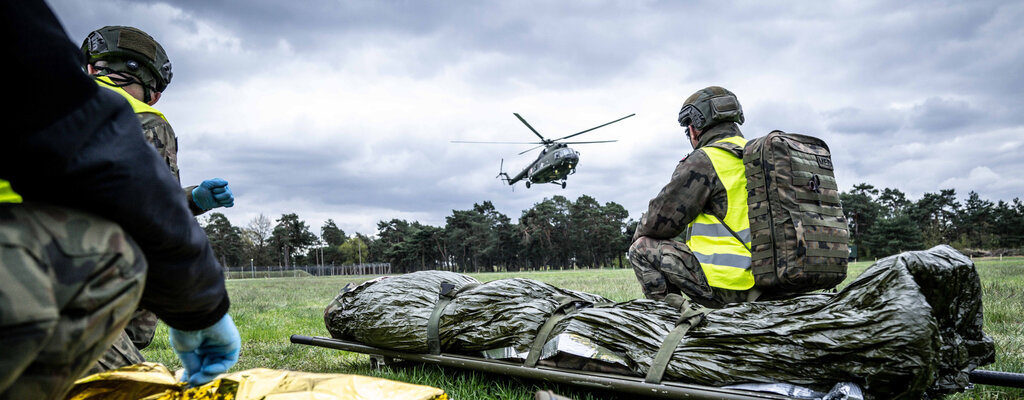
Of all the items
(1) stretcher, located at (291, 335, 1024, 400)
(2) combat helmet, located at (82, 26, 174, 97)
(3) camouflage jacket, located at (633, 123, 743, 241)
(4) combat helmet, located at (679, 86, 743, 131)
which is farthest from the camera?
(4) combat helmet, located at (679, 86, 743, 131)

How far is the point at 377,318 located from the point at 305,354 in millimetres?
1538

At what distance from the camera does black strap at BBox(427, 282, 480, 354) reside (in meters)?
3.59

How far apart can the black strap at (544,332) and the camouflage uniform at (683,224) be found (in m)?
1.13

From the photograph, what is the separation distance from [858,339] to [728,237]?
5.57ft

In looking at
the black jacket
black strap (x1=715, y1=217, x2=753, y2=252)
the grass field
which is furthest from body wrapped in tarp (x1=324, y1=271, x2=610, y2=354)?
the black jacket

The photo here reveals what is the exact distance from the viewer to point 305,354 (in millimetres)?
4957

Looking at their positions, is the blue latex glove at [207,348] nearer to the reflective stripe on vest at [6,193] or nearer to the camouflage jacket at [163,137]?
the reflective stripe on vest at [6,193]

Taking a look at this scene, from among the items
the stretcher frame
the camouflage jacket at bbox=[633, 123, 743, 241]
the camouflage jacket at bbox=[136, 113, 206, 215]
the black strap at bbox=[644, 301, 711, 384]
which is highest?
the camouflage jacket at bbox=[136, 113, 206, 215]

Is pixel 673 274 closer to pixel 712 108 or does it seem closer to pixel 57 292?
pixel 712 108

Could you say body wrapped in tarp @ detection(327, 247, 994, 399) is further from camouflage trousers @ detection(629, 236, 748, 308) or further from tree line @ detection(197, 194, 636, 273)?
tree line @ detection(197, 194, 636, 273)

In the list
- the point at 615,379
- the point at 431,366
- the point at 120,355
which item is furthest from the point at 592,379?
the point at 120,355

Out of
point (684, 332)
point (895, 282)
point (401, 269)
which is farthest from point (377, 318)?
point (401, 269)

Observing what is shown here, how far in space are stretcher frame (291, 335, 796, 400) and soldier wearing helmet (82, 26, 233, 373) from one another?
5.04 ft

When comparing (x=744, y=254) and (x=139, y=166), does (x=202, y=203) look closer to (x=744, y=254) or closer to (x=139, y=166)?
(x=139, y=166)
